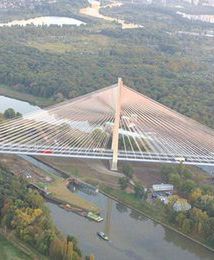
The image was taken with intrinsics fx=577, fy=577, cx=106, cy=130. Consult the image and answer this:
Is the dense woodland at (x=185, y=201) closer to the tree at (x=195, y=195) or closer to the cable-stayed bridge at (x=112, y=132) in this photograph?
the tree at (x=195, y=195)

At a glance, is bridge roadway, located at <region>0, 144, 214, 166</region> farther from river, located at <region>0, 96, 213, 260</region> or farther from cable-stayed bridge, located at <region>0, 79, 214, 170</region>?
river, located at <region>0, 96, 213, 260</region>

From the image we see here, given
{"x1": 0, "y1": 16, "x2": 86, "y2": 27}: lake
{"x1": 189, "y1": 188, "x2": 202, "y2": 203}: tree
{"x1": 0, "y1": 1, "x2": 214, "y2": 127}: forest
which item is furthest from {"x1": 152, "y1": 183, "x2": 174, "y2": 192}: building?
{"x1": 0, "y1": 16, "x2": 86, "y2": 27}: lake

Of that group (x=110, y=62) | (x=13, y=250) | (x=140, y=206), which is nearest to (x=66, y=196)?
(x=140, y=206)

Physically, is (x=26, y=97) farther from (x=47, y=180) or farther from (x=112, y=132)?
(x=47, y=180)

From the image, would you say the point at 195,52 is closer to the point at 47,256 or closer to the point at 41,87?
the point at 41,87

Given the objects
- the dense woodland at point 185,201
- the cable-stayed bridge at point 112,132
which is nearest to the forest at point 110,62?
the cable-stayed bridge at point 112,132

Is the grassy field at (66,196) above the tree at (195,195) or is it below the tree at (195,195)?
below

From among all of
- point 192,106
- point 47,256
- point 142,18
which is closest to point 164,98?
point 192,106
